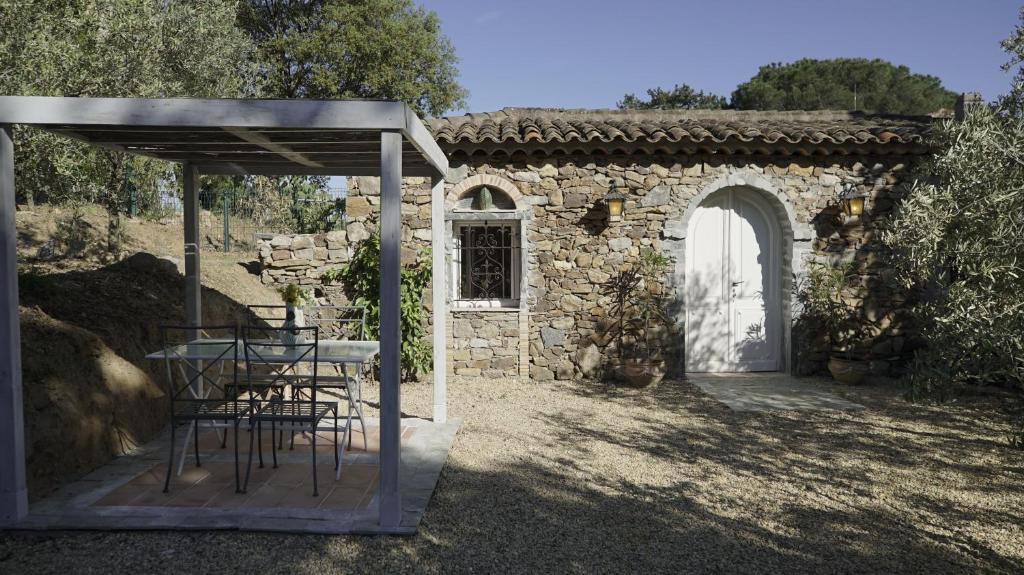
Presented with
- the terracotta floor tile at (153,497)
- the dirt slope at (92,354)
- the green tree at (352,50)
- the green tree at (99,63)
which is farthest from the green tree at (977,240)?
the green tree at (352,50)

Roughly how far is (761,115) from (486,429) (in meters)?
5.98

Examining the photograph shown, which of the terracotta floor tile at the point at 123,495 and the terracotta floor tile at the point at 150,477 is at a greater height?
the terracotta floor tile at the point at 150,477

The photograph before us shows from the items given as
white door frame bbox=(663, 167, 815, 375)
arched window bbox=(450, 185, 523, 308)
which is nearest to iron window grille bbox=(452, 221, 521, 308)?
arched window bbox=(450, 185, 523, 308)

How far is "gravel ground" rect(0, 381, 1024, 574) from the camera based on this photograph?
10.5ft

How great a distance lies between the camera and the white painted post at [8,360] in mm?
3447

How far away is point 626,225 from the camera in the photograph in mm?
7820

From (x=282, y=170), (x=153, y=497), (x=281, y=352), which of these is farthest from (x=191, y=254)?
(x=153, y=497)

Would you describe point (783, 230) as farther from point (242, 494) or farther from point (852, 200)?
point (242, 494)

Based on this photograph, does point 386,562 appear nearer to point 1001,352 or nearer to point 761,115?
point 1001,352

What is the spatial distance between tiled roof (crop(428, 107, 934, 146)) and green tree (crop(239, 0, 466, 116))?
9519 millimetres

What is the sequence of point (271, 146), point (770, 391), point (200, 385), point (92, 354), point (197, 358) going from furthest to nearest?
point (770, 391)
point (200, 385)
point (92, 354)
point (271, 146)
point (197, 358)

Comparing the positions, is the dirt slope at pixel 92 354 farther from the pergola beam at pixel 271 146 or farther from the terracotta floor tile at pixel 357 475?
the pergola beam at pixel 271 146

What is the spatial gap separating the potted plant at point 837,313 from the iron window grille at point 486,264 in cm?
343

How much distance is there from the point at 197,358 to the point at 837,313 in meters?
6.78
